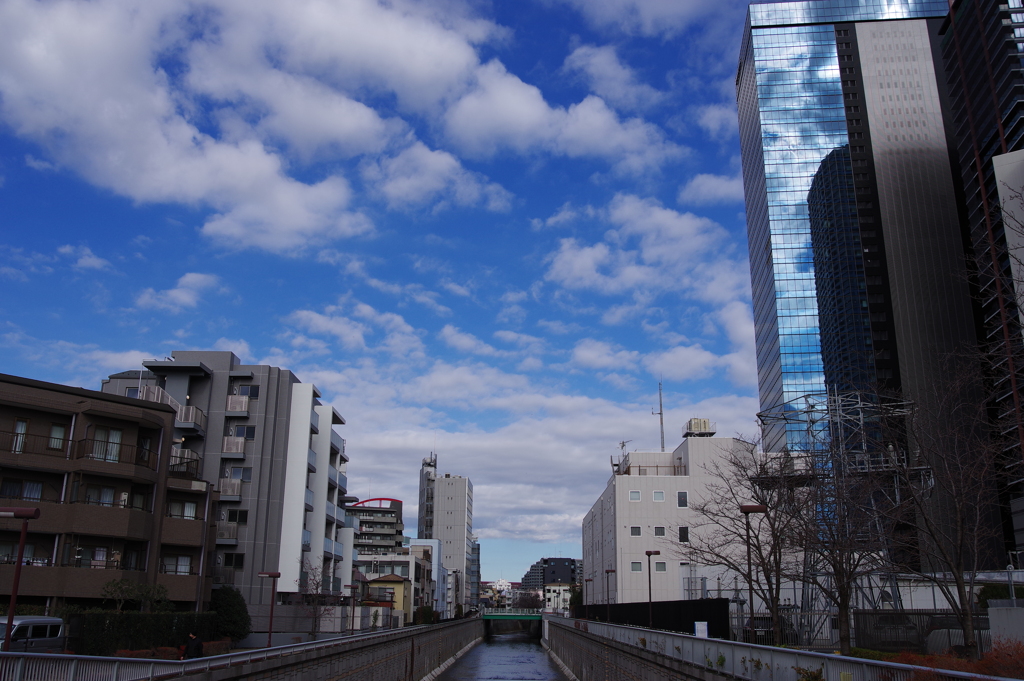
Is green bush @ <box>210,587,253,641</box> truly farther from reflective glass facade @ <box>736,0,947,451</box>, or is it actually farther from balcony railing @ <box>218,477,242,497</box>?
reflective glass facade @ <box>736,0,947,451</box>

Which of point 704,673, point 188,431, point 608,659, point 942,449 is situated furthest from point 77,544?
point 942,449

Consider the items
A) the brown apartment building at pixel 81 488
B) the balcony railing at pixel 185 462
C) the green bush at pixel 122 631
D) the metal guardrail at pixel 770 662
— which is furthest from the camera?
the balcony railing at pixel 185 462

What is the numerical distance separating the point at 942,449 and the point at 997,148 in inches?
3765

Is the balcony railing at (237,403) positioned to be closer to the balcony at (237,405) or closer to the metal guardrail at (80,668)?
the balcony at (237,405)

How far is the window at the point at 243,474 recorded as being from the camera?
6206 cm

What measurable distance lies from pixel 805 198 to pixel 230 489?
112 meters

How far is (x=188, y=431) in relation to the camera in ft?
200

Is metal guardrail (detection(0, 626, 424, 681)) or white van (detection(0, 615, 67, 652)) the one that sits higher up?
metal guardrail (detection(0, 626, 424, 681))

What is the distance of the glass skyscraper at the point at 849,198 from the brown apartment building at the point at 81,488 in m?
97.0

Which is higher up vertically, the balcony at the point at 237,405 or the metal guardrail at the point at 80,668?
the balcony at the point at 237,405

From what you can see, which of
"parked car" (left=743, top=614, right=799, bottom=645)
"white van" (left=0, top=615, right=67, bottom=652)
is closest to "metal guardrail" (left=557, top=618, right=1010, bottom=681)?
"parked car" (left=743, top=614, right=799, bottom=645)

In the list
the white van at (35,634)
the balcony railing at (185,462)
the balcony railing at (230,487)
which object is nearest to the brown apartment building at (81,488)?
the white van at (35,634)

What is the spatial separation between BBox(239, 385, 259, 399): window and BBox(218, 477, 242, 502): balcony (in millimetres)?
7043

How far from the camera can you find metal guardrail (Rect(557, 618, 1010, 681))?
1155cm
